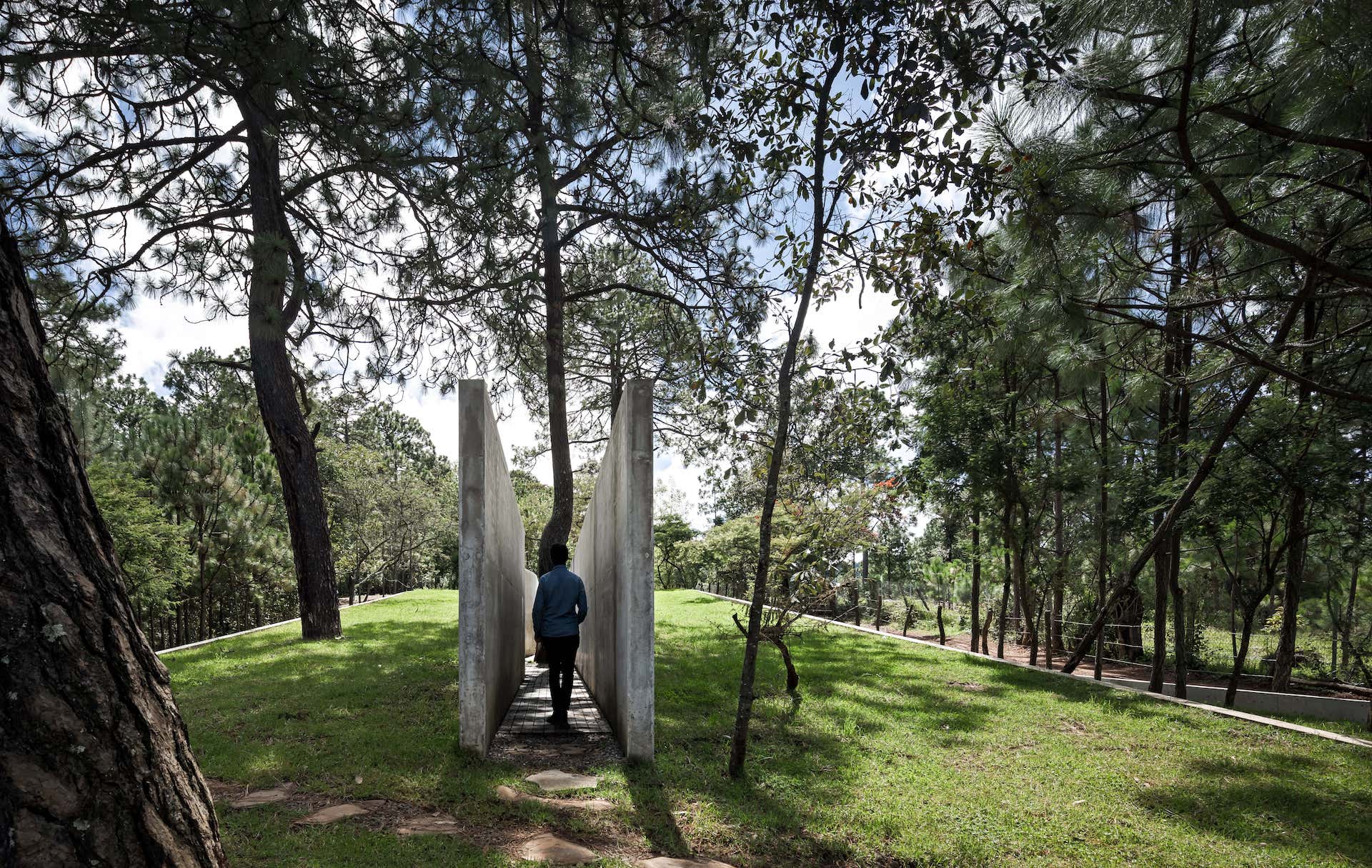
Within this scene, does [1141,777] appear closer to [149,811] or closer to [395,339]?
[149,811]

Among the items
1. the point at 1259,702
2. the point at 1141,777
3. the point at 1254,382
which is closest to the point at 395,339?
the point at 1141,777

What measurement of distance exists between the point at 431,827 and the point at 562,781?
1.20 metres

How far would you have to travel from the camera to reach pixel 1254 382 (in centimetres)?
749

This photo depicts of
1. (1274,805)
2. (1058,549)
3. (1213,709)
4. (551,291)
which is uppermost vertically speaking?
(551,291)

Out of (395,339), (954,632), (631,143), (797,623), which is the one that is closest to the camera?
(631,143)

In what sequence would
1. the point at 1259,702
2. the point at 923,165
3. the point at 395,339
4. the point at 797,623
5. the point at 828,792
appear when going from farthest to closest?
the point at 797,623 < the point at 1259,702 < the point at 395,339 < the point at 828,792 < the point at 923,165

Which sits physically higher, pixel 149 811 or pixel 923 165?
pixel 923 165

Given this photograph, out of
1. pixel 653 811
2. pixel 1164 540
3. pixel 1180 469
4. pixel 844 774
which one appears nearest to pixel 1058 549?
pixel 1164 540

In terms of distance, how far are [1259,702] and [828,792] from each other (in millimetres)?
8837

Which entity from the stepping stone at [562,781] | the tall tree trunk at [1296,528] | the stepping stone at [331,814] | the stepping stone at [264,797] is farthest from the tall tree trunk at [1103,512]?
the stepping stone at [264,797]

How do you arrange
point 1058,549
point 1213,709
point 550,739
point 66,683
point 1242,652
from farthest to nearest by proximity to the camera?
point 1058,549
point 1242,652
point 1213,709
point 550,739
point 66,683

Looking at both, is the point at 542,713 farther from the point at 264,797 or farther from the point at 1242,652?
the point at 1242,652

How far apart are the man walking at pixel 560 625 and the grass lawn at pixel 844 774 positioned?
3.15 feet

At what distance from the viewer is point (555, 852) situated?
147 inches
